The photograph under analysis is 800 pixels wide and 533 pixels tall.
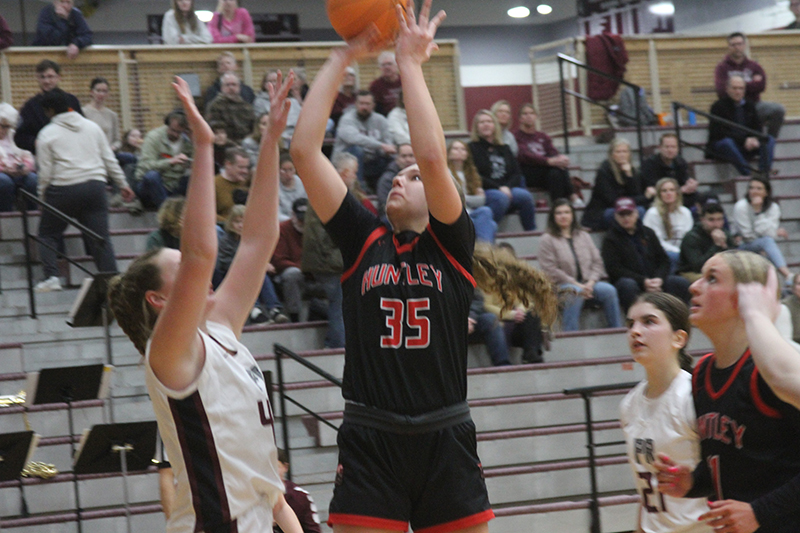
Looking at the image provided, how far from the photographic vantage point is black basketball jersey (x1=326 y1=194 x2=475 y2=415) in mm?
2951

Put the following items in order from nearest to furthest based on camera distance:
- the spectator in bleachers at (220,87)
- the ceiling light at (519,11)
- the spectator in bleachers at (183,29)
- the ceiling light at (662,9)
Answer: the spectator in bleachers at (220,87), the spectator in bleachers at (183,29), the ceiling light at (662,9), the ceiling light at (519,11)

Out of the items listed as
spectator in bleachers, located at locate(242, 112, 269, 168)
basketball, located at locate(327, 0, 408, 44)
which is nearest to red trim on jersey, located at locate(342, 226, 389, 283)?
basketball, located at locate(327, 0, 408, 44)

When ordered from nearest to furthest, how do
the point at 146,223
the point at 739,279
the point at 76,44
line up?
the point at 739,279 → the point at 146,223 → the point at 76,44

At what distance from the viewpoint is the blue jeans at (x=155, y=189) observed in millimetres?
8516

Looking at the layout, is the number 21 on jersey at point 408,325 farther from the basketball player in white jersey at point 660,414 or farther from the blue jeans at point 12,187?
the blue jeans at point 12,187

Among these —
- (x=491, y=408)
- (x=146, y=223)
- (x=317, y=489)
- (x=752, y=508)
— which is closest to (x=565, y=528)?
(x=491, y=408)

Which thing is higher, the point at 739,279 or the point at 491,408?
the point at 739,279

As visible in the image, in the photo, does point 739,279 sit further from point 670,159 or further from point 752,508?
point 670,159

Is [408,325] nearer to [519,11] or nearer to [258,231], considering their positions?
[258,231]

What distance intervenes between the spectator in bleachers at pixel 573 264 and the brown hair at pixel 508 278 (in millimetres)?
4433

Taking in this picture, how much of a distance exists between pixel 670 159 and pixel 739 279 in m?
7.52

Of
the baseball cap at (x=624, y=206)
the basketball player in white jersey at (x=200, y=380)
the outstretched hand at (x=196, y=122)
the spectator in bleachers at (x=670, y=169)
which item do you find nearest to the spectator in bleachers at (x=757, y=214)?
the spectator in bleachers at (x=670, y=169)

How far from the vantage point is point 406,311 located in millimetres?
2979

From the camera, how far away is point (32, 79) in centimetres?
1039
